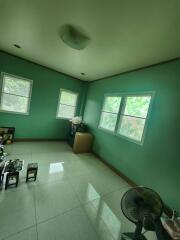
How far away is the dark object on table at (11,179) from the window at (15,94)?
2360mm

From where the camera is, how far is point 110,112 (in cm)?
351

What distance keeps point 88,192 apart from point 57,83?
348cm

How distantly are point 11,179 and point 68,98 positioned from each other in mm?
3258

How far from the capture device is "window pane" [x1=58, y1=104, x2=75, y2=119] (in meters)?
4.53

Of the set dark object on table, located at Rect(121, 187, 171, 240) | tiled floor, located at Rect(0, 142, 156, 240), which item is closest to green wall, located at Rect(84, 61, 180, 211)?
tiled floor, located at Rect(0, 142, 156, 240)

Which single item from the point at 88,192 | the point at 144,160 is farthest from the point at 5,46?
the point at 144,160

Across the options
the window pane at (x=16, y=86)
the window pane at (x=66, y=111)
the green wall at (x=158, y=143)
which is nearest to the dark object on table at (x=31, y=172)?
the green wall at (x=158, y=143)

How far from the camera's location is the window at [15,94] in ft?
11.4

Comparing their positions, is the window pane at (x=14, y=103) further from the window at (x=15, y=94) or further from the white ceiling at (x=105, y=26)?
the white ceiling at (x=105, y=26)

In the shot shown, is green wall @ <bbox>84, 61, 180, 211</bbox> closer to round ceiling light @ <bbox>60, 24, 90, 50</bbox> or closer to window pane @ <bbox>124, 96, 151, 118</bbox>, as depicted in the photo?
window pane @ <bbox>124, 96, 151, 118</bbox>

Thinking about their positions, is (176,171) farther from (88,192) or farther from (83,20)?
(83,20)

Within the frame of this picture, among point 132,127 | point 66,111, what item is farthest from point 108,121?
point 66,111

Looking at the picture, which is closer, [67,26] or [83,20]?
[83,20]

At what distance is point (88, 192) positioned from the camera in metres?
2.10
